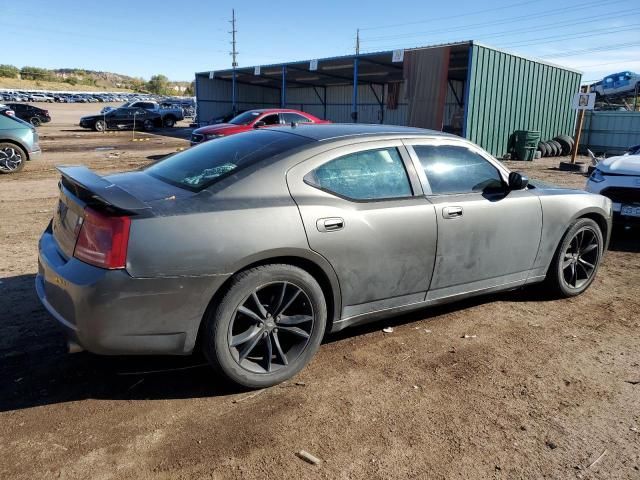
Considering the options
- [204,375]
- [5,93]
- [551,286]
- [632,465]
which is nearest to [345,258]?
[204,375]

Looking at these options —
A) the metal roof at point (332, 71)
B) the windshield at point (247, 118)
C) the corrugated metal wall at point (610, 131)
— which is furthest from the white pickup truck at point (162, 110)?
the corrugated metal wall at point (610, 131)

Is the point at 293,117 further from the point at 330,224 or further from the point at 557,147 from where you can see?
the point at 330,224

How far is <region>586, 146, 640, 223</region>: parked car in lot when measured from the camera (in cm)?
651

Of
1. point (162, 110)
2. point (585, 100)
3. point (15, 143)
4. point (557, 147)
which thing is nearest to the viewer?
point (15, 143)

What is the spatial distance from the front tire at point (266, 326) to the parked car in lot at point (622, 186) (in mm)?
5336

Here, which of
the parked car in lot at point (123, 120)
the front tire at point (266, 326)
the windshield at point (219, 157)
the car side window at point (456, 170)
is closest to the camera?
the front tire at point (266, 326)

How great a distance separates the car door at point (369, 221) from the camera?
3.07 meters

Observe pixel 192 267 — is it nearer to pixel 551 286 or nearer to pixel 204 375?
pixel 204 375

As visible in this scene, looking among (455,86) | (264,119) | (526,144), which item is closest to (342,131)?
(264,119)

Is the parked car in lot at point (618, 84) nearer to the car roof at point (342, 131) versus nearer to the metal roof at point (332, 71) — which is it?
the metal roof at point (332, 71)

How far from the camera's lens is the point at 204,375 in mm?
3162

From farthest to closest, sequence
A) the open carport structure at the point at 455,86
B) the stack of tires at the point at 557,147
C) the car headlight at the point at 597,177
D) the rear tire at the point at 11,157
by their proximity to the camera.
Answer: the stack of tires at the point at 557,147 < the open carport structure at the point at 455,86 < the rear tire at the point at 11,157 < the car headlight at the point at 597,177

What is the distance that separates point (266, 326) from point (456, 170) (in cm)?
193

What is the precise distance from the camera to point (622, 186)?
6.61m
